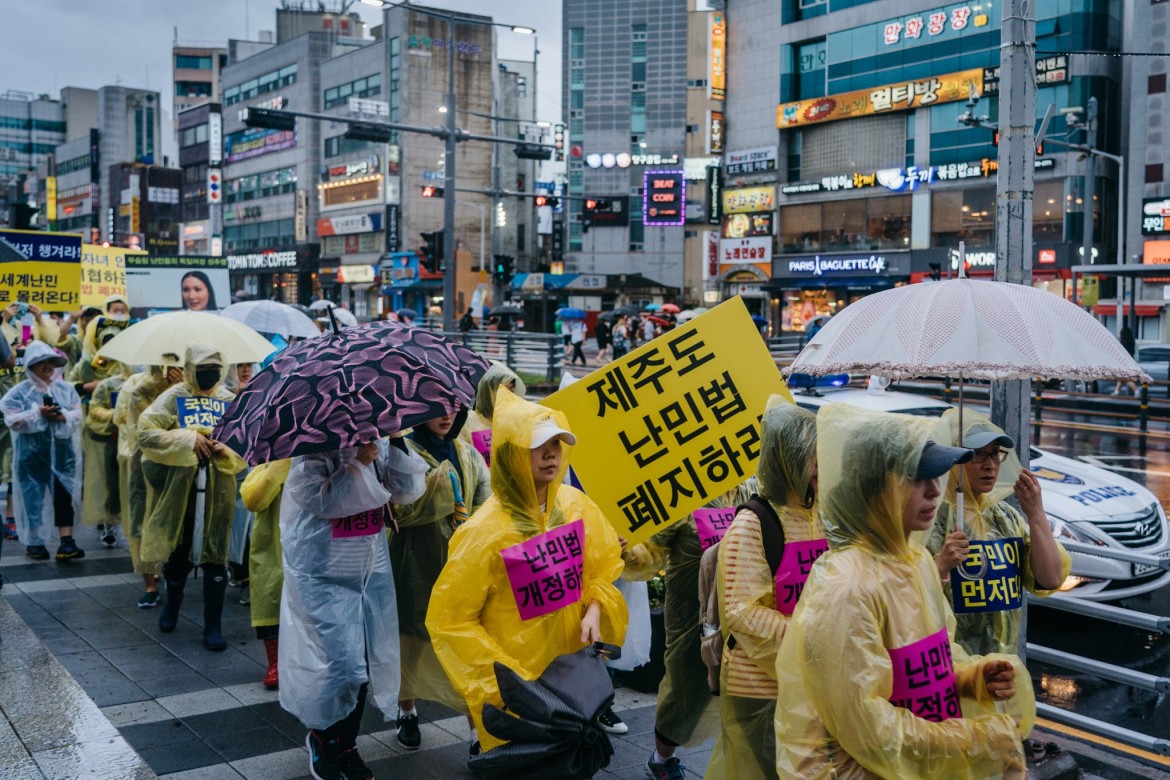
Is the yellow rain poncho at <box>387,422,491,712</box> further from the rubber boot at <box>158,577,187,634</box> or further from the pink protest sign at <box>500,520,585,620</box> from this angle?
the rubber boot at <box>158,577,187,634</box>

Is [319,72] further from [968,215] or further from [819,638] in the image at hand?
[819,638]

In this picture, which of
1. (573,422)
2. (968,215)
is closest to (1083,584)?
(573,422)

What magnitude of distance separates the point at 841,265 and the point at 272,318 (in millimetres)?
37518

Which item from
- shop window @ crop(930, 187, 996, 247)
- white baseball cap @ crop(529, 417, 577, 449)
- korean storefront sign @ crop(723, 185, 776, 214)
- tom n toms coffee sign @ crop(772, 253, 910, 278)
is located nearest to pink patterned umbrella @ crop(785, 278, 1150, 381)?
white baseball cap @ crop(529, 417, 577, 449)

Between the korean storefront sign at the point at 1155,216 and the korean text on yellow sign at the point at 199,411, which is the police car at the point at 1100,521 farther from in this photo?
the korean storefront sign at the point at 1155,216

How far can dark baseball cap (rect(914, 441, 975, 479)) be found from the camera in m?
2.52

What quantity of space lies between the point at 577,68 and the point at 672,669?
218 ft

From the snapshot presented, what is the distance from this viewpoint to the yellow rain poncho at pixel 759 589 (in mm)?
3473

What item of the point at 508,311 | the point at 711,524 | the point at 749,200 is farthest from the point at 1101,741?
the point at 749,200

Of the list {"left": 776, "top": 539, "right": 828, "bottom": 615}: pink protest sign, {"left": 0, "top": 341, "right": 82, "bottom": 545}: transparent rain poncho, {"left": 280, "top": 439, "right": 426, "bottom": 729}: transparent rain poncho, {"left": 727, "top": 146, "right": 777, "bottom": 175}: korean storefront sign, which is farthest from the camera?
{"left": 727, "top": 146, "right": 777, "bottom": 175}: korean storefront sign

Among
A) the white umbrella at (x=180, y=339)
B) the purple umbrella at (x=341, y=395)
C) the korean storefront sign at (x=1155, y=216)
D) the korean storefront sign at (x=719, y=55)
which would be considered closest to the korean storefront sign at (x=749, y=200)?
the korean storefront sign at (x=719, y=55)

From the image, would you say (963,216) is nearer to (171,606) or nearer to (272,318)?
(272,318)

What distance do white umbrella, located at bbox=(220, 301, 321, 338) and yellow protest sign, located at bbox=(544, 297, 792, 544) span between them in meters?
7.69

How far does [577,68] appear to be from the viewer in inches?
2657
